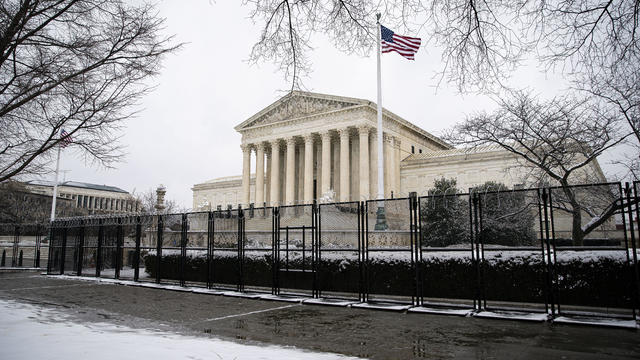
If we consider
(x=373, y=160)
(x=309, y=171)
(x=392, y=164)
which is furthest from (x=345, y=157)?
(x=392, y=164)

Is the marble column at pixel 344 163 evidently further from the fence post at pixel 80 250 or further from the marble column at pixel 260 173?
the fence post at pixel 80 250

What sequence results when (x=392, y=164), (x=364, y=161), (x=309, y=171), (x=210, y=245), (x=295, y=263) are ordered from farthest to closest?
1. (x=392, y=164)
2. (x=309, y=171)
3. (x=364, y=161)
4. (x=210, y=245)
5. (x=295, y=263)

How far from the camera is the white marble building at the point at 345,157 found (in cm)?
5597

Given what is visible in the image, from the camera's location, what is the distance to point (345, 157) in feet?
185

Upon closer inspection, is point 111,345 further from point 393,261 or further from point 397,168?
point 397,168

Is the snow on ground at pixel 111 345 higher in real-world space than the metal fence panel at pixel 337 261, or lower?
lower

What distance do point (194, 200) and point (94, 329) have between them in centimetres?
8521

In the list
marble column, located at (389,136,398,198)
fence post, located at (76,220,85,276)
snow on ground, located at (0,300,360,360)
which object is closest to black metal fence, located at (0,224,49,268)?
fence post, located at (76,220,85,276)

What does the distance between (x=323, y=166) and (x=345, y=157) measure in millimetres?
3218

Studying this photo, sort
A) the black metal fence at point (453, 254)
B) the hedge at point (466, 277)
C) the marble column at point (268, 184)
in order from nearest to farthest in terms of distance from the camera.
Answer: the hedge at point (466, 277), the black metal fence at point (453, 254), the marble column at point (268, 184)

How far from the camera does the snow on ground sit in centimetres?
587

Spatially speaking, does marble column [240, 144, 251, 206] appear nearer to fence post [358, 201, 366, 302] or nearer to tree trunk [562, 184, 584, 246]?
fence post [358, 201, 366, 302]

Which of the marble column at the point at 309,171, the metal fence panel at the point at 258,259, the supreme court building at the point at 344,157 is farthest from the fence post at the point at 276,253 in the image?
the marble column at the point at 309,171

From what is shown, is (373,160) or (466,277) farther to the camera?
(373,160)
